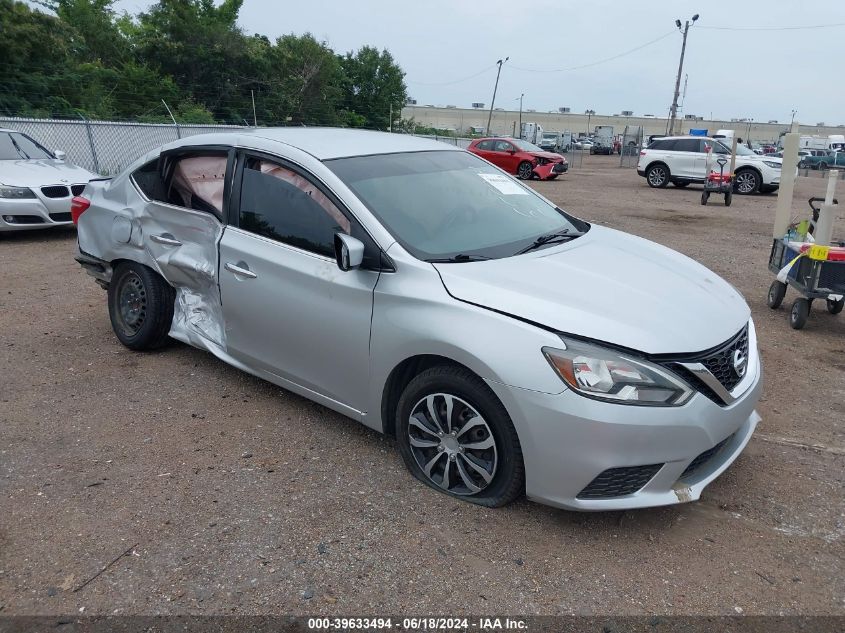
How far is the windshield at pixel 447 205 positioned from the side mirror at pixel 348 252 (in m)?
0.23

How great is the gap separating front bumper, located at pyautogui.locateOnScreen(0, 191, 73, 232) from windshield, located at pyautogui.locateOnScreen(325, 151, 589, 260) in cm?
717

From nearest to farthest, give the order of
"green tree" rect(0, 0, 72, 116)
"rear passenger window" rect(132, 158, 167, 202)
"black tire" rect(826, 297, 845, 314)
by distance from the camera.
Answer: "rear passenger window" rect(132, 158, 167, 202) < "black tire" rect(826, 297, 845, 314) < "green tree" rect(0, 0, 72, 116)

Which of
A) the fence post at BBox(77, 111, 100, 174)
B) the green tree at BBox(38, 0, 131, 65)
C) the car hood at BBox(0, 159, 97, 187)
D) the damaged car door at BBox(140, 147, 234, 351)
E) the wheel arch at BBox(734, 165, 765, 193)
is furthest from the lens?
the green tree at BBox(38, 0, 131, 65)

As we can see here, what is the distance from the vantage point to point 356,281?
337 cm

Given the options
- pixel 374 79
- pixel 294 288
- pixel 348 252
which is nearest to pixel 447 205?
pixel 348 252

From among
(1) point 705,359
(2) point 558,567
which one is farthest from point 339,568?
(1) point 705,359

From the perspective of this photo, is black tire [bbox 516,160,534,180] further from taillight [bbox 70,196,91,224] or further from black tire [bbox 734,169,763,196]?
taillight [bbox 70,196,91,224]

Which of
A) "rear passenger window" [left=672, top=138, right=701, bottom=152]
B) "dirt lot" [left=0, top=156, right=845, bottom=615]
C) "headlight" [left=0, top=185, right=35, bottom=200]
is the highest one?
"rear passenger window" [left=672, top=138, right=701, bottom=152]

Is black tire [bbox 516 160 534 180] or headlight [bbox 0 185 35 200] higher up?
black tire [bbox 516 160 534 180]

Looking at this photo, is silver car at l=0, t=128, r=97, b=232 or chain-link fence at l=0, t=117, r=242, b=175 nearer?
silver car at l=0, t=128, r=97, b=232

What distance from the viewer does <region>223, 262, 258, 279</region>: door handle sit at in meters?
3.86

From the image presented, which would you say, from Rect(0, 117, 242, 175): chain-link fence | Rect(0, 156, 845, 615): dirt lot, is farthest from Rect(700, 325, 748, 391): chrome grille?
Rect(0, 117, 242, 175): chain-link fence

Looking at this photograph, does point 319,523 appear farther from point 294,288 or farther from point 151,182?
point 151,182

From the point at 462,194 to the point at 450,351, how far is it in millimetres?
1290
